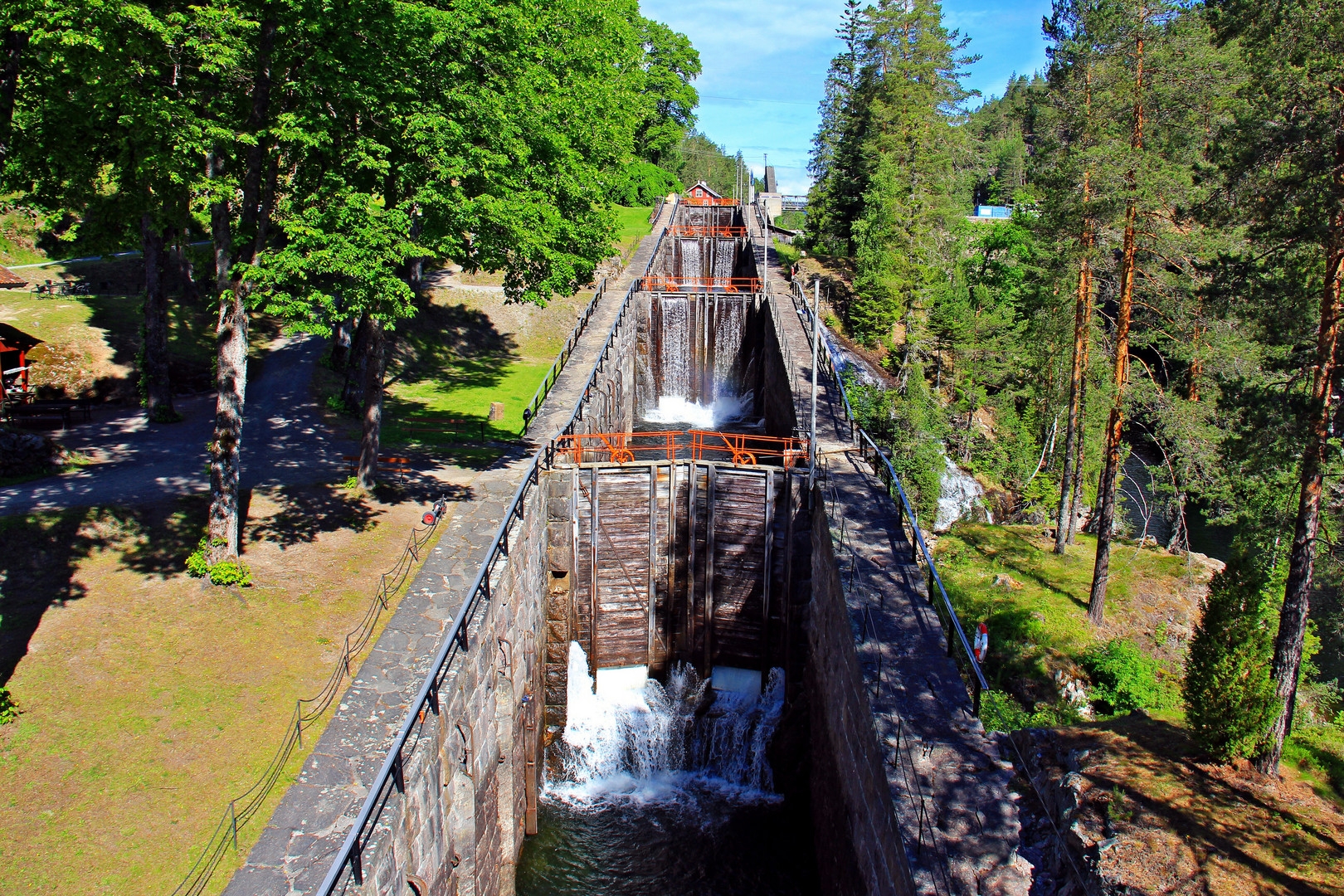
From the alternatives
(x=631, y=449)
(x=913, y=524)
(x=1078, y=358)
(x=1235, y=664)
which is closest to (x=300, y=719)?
(x=631, y=449)

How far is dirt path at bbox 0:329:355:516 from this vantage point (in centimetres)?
1514

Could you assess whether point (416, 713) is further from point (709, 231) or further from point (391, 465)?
point (709, 231)

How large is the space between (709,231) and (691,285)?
26.9ft

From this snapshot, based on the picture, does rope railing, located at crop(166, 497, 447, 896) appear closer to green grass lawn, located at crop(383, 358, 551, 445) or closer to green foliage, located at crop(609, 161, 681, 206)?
green grass lawn, located at crop(383, 358, 551, 445)

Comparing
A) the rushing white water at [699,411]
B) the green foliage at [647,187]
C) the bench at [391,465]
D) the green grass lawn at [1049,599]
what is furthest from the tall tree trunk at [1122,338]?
the green foliage at [647,187]

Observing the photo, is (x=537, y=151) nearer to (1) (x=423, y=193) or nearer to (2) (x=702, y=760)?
(1) (x=423, y=193)

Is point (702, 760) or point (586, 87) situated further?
point (586, 87)

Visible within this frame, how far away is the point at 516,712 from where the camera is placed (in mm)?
14266

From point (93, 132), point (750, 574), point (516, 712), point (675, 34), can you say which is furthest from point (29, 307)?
point (675, 34)

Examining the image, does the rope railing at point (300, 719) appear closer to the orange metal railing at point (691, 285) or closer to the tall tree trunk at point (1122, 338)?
the tall tree trunk at point (1122, 338)

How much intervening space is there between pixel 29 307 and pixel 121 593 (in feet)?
59.3

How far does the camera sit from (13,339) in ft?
67.7

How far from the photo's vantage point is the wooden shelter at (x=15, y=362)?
2036cm

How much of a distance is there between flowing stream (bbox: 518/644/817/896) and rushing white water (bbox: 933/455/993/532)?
28.9ft
